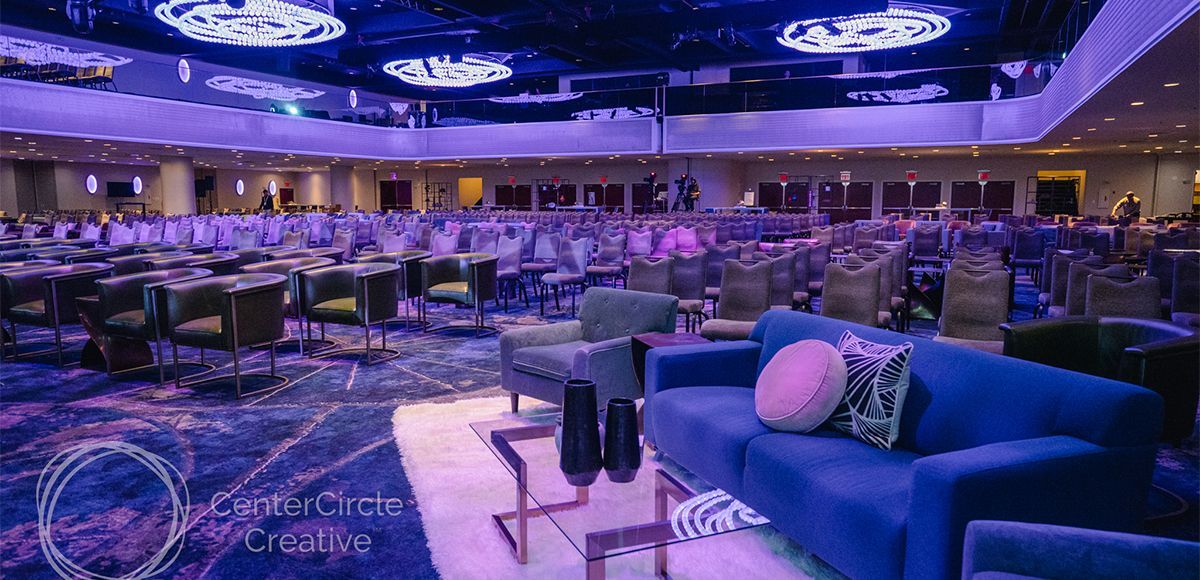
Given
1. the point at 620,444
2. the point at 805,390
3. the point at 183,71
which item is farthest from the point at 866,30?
the point at 183,71

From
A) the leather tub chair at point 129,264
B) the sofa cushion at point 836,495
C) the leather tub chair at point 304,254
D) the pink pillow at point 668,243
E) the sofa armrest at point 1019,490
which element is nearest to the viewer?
the sofa armrest at point 1019,490

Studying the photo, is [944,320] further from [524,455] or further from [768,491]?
[524,455]

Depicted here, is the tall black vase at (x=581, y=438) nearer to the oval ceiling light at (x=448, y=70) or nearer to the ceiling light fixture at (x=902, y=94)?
the oval ceiling light at (x=448, y=70)

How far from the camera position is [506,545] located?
280 cm

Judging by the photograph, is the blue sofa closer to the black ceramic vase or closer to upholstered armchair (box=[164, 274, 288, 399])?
the black ceramic vase

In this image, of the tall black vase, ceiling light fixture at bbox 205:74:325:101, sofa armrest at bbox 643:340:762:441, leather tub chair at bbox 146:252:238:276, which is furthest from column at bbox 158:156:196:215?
the tall black vase

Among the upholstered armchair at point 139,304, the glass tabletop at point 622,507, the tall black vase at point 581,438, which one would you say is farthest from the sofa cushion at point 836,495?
the upholstered armchair at point 139,304

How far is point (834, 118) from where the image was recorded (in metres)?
21.5

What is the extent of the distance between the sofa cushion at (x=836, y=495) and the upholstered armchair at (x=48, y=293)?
18.3 ft

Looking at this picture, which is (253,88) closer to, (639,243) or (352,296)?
(639,243)

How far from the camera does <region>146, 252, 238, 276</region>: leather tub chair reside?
6551 mm

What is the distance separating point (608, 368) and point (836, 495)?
1818 millimetres

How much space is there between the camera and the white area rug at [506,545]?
260cm

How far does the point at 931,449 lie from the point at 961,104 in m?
19.9
